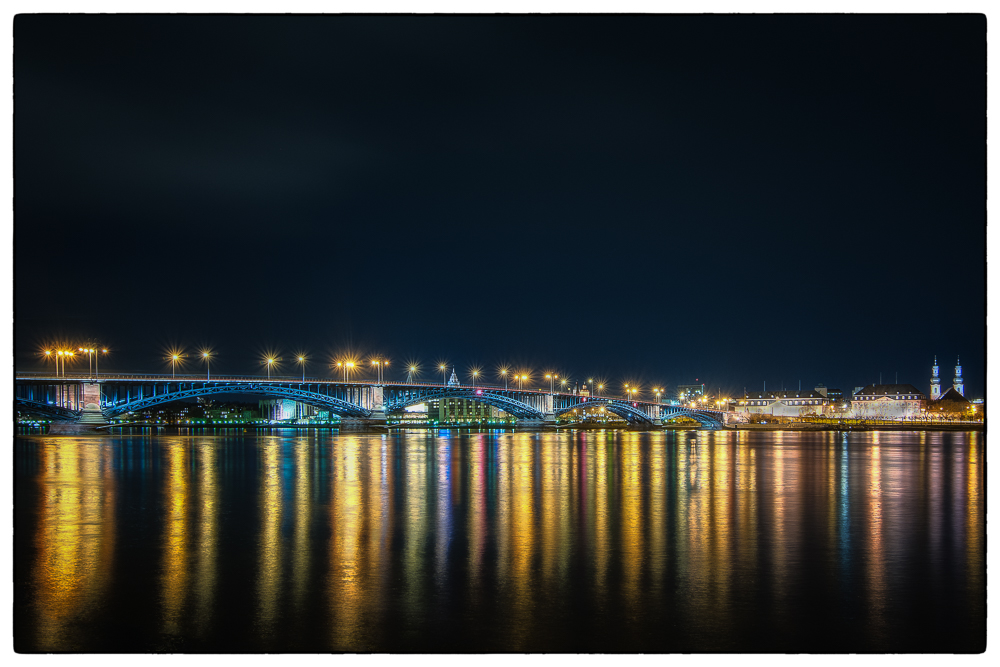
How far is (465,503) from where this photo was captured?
20828 millimetres

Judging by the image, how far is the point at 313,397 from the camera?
87.6m

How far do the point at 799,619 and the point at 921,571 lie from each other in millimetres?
4045

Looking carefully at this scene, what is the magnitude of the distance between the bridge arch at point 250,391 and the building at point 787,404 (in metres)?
111

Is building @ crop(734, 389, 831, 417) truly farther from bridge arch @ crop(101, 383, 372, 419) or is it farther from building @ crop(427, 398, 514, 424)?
bridge arch @ crop(101, 383, 372, 419)

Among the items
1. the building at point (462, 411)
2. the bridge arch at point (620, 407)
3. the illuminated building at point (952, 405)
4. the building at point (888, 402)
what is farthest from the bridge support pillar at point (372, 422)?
the building at point (888, 402)

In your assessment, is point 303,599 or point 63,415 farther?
point 63,415

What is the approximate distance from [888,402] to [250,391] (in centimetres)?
12488

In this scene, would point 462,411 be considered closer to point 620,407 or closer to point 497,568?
point 620,407

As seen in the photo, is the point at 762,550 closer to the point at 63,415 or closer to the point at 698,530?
the point at 698,530

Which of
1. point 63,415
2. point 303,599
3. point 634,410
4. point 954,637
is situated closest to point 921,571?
point 954,637

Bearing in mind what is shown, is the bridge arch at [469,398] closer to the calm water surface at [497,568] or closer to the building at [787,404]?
the calm water surface at [497,568]

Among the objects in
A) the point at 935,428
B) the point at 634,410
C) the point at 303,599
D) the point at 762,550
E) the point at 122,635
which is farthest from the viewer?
the point at 634,410

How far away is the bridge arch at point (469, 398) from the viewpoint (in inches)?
3925

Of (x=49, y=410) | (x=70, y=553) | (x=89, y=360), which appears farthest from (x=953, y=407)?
(x=70, y=553)
